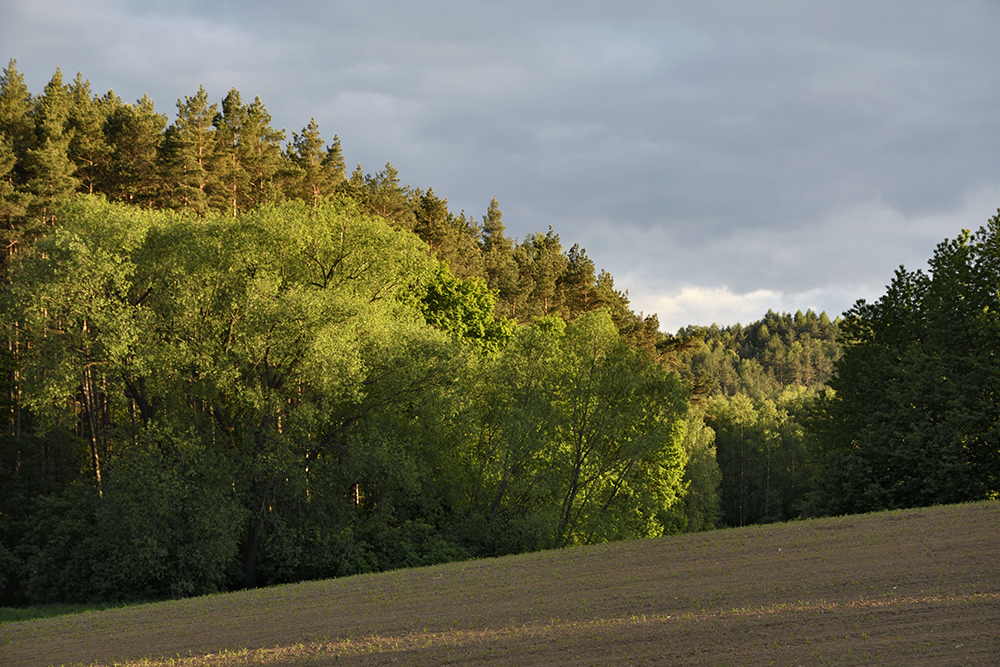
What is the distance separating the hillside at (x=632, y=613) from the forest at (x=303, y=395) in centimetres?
660

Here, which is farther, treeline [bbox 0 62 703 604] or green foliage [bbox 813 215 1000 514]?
green foliage [bbox 813 215 1000 514]

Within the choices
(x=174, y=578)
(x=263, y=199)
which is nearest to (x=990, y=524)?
(x=174, y=578)

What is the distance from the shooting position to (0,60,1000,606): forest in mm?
29828

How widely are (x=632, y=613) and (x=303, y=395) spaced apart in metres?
19.3

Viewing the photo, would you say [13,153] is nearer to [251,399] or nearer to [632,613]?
[251,399]

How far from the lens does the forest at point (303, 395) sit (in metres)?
29.8

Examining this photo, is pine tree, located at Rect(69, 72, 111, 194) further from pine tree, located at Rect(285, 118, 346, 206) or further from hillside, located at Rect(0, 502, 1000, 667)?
hillside, located at Rect(0, 502, 1000, 667)

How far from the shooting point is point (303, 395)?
32.4 meters

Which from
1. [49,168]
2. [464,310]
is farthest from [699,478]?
[49,168]

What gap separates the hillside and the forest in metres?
6.60

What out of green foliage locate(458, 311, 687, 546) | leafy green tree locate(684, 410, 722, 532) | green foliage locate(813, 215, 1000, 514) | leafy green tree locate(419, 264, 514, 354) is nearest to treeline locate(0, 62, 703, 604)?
green foliage locate(458, 311, 687, 546)

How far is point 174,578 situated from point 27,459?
Answer: 578 inches

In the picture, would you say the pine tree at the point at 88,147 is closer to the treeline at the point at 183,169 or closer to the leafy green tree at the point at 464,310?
the treeline at the point at 183,169

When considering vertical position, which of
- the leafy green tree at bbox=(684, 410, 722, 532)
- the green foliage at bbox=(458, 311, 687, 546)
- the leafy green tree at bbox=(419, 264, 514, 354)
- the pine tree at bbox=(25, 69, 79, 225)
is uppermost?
the pine tree at bbox=(25, 69, 79, 225)
